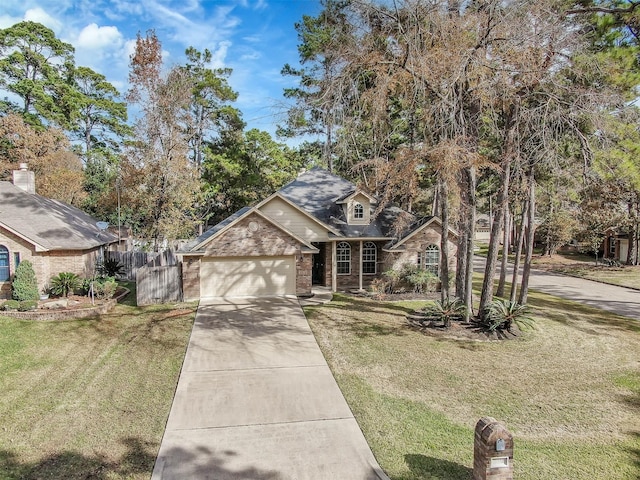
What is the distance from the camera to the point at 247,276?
1678cm

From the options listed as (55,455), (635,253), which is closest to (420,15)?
(55,455)

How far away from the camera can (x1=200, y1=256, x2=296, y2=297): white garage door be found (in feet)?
54.1

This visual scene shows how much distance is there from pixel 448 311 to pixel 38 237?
604 inches

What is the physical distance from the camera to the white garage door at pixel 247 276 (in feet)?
54.1

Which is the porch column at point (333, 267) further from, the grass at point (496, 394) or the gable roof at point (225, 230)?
the grass at point (496, 394)

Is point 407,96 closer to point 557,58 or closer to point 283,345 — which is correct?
point 557,58

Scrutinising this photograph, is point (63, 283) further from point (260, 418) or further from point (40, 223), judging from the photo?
point (260, 418)

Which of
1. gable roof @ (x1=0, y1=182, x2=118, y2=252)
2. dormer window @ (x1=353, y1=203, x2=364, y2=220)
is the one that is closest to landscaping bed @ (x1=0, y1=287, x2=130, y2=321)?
gable roof @ (x1=0, y1=182, x2=118, y2=252)

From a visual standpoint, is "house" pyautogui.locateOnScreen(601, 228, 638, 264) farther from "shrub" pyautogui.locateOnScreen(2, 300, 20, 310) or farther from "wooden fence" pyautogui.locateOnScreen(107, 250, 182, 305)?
"shrub" pyautogui.locateOnScreen(2, 300, 20, 310)

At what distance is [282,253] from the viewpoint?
54.4 feet

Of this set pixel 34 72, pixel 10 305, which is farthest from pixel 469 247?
pixel 34 72

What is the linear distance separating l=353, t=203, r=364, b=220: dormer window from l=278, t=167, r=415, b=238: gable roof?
18.7 inches

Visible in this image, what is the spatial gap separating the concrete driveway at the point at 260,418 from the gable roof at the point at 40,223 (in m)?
8.00

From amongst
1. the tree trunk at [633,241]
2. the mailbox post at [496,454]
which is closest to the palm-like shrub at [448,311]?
the mailbox post at [496,454]
